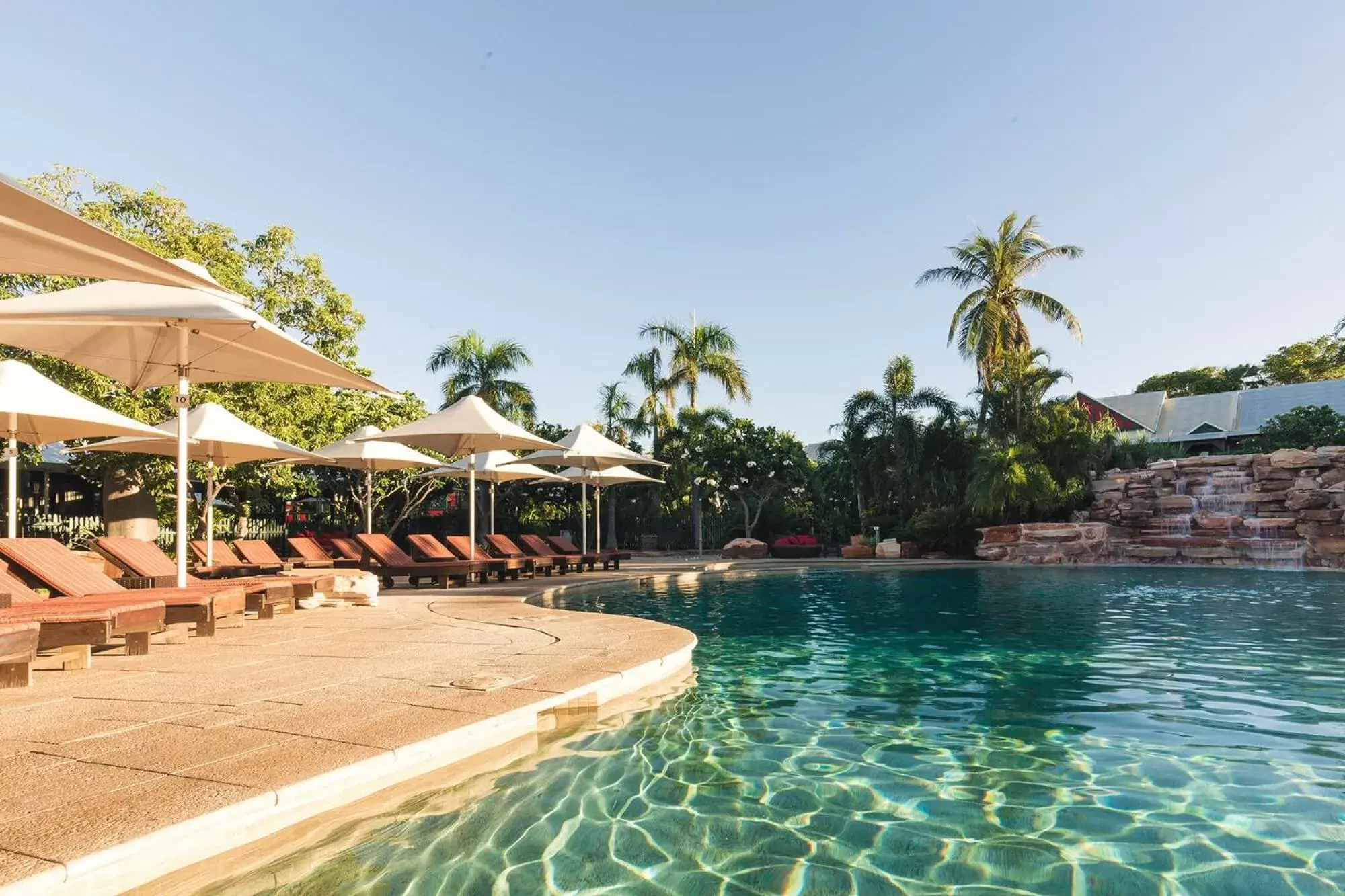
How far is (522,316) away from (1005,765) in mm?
25710

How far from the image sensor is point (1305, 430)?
2766 cm

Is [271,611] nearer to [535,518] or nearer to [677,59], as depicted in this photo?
[677,59]

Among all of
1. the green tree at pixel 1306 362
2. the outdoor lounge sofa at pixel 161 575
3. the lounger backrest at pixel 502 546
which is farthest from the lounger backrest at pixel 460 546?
the green tree at pixel 1306 362

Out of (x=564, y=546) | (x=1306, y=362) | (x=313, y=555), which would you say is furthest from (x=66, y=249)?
(x=1306, y=362)

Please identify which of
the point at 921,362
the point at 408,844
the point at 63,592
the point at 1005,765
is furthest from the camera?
the point at 921,362

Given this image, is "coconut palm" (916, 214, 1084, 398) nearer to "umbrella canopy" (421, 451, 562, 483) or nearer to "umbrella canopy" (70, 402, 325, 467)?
"umbrella canopy" (421, 451, 562, 483)

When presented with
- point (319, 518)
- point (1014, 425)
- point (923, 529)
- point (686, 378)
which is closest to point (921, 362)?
point (1014, 425)

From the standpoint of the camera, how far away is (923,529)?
72.2ft

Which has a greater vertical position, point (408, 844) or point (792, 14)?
point (792, 14)

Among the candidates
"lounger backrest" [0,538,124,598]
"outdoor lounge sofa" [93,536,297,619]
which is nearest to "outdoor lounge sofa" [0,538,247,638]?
"lounger backrest" [0,538,124,598]

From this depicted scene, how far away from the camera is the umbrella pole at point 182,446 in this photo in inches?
262

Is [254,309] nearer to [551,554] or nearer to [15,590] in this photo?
[551,554]

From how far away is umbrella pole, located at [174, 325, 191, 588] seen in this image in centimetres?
666

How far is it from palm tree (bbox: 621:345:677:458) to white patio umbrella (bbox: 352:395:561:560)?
574 inches
